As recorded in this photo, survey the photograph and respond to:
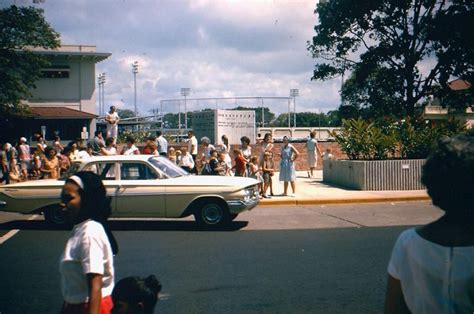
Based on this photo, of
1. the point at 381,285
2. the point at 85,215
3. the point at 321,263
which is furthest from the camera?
the point at 321,263

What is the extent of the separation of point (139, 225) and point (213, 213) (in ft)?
5.91

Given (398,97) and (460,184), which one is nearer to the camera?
(460,184)

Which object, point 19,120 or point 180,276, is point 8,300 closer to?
point 180,276

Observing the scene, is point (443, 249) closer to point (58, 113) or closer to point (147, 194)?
point (147, 194)

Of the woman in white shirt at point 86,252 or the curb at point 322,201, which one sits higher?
the woman in white shirt at point 86,252

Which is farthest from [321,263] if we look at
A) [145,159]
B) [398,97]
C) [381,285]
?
[398,97]

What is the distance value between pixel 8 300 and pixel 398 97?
84.0 ft

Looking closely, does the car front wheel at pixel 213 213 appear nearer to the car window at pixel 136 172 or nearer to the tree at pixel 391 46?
the car window at pixel 136 172

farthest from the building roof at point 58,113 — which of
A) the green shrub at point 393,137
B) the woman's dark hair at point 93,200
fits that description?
the woman's dark hair at point 93,200

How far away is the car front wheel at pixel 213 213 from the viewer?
988cm

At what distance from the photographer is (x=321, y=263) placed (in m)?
6.87

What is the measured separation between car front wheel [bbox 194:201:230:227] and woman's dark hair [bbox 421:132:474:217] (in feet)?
26.4

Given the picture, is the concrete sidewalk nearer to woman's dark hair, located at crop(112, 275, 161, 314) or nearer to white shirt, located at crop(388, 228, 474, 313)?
woman's dark hair, located at crop(112, 275, 161, 314)

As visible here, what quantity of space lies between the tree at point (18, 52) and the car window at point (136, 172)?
2492 centimetres
